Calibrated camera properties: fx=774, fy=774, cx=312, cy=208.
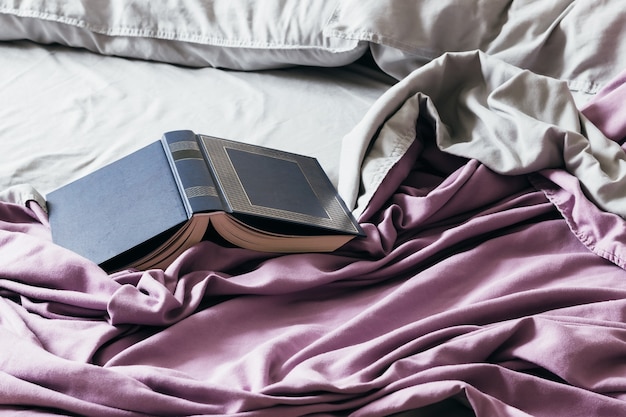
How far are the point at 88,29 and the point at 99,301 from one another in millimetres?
749

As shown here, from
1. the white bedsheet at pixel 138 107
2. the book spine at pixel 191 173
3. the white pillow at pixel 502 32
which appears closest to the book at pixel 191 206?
the book spine at pixel 191 173

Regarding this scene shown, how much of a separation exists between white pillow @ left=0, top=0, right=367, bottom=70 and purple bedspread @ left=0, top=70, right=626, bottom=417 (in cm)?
38

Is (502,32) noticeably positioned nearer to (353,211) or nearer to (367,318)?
(353,211)

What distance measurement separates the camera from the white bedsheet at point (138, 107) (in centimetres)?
112

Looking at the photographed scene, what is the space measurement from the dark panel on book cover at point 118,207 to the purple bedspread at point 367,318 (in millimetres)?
33

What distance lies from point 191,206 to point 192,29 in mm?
591

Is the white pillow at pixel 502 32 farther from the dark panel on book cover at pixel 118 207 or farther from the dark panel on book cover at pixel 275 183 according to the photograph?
the dark panel on book cover at pixel 118 207

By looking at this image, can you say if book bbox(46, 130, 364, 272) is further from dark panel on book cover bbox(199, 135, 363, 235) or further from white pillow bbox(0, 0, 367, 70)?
white pillow bbox(0, 0, 367, 70)

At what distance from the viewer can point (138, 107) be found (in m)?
1.25

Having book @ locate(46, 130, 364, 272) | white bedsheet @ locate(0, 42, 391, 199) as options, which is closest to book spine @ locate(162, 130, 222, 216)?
book @ locate(46, 130, 364, 272)

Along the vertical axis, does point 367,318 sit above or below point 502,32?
below

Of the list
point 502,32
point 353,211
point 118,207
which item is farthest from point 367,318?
point 502,32

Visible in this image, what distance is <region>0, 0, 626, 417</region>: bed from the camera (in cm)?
71

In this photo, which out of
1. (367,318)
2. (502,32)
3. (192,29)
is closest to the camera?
(367,318)
